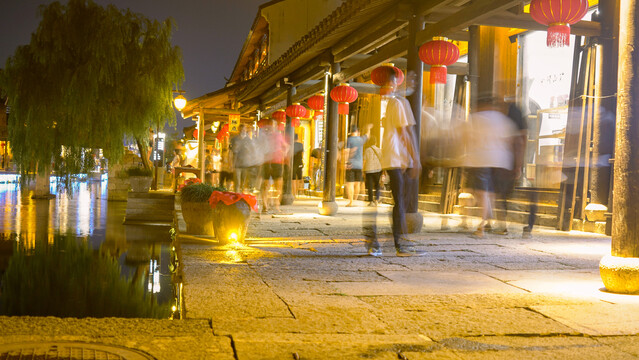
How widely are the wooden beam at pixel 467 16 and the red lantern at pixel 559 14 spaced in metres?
0.35

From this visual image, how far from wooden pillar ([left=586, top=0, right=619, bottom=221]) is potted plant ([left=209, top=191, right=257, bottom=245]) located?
5.52 m

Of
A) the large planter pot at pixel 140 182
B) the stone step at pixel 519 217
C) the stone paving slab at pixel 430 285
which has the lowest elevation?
the stone paving slab at pixel 430 285

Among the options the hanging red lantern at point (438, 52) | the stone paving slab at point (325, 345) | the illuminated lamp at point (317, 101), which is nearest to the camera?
the stone paving slab at point (325, 345)

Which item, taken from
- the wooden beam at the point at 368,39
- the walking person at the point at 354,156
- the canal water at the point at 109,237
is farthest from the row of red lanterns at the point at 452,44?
the canal water at the point at 109,237

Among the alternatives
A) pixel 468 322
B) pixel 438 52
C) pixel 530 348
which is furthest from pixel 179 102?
pixel 530 348

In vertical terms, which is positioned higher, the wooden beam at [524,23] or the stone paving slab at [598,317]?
the wooden beam at [524,23]

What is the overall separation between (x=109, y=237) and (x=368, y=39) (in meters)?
5.77

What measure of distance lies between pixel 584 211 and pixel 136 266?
692 cm

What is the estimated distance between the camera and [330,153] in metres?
12.2

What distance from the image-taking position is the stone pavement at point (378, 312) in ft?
9.33

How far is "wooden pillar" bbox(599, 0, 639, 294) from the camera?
165 inches

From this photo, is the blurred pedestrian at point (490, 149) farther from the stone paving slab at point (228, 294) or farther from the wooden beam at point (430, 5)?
the stone paving slab at point (228, 294)

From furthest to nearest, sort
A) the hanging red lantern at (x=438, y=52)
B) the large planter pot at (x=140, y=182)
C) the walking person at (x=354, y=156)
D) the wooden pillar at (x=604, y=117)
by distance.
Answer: the large planter pot at (x=140, y=182) → the walking person at (x=354, y=156) → the wooden pillar at (x=604, y=117) → the hanging red lantern at (x=438, y=52)

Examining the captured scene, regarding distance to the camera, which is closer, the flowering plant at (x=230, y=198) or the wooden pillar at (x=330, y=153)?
the flowering plant at (x=230, y=198)
